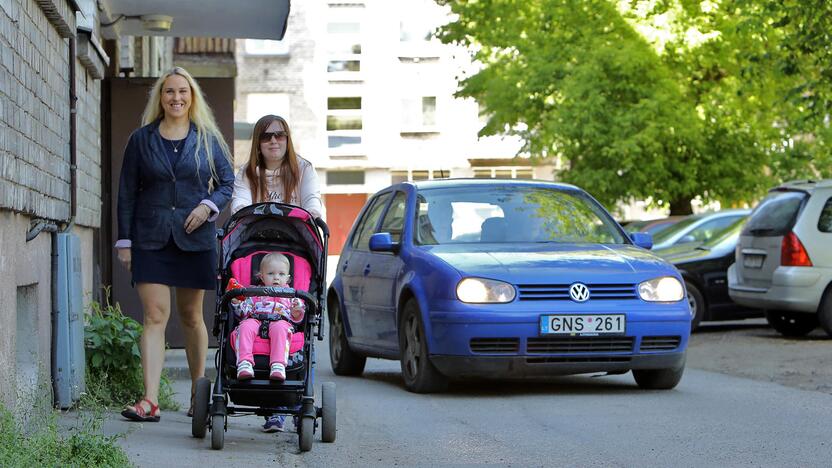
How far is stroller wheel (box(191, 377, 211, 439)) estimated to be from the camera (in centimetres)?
802

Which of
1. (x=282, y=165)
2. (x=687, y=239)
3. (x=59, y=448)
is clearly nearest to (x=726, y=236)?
(x=687, y=239)

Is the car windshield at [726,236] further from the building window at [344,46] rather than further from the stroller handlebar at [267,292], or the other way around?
the building window at [344,46]

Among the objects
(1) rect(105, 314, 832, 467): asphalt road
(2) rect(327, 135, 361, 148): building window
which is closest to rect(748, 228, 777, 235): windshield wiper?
(1) rect(105, 314, 832, 467): asphalt road

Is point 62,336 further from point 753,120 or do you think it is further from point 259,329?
point 753,120

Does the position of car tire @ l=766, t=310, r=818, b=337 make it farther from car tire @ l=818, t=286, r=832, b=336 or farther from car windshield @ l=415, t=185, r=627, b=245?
car windshield @ l=415, t=185, r=627, b=245

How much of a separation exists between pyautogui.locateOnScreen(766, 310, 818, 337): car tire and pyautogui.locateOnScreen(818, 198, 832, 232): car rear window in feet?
4.31

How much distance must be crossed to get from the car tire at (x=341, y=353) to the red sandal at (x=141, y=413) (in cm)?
464

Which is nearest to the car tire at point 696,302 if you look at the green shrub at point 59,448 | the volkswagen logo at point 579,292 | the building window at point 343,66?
the volkswagen logo at point 579,292

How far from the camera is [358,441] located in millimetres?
8469

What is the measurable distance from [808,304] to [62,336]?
9735 mm

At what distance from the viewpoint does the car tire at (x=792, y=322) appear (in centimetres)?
1827

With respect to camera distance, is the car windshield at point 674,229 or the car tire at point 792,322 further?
the car windshield at point 674,229

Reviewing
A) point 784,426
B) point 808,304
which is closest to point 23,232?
point 784,426

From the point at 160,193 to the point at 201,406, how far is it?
141cm
